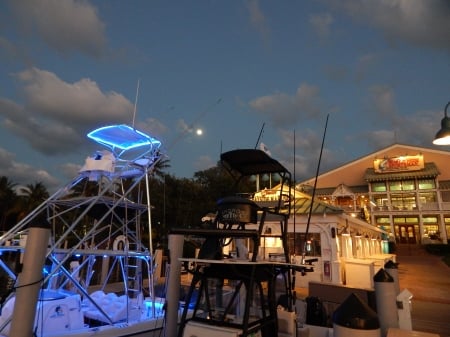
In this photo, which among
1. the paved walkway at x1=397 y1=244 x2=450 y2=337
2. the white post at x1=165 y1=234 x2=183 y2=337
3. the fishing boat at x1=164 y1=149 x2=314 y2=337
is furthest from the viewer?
the paved walkway at x1=397 y1=244 x2=450 y2=337

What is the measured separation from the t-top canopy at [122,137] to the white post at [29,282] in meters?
3.41

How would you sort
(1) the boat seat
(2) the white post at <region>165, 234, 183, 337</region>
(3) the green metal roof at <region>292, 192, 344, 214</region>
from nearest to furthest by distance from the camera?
(2) the white post at <region>165, 234, 183, 337</region>
(1) the boat seat
(3) the green metal roof at <region>292, 192, 344, 214</region>

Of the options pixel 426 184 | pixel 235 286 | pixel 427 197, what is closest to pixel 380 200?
pixel 427 197

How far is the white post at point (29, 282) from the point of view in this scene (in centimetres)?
399

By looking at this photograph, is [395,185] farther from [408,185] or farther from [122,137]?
[122,137]

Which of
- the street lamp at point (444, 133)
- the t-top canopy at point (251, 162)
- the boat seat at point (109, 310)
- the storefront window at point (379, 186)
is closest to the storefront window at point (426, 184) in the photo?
the storefront window at point (379, 186)

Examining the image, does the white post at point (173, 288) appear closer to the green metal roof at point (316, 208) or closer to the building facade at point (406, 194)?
the green metal roof at point (316, 208)

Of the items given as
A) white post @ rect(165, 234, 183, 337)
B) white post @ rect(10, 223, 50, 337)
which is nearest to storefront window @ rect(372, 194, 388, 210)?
white post @ rect(165, 234, 183, 337)

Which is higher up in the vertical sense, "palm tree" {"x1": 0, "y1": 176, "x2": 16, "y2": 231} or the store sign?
the store sign

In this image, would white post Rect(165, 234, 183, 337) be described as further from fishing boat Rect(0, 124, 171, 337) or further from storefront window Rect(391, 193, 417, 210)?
storefront window Rect(391, 193, 417, 210)

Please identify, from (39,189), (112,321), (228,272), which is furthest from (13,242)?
(39,189)

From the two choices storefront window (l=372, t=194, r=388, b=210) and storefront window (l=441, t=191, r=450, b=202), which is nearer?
storefront window (l=441, t=191, r=450, b=202)

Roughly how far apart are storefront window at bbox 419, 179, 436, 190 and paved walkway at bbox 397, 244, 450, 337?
10.8 m

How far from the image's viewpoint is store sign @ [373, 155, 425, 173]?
36969 millimetres
